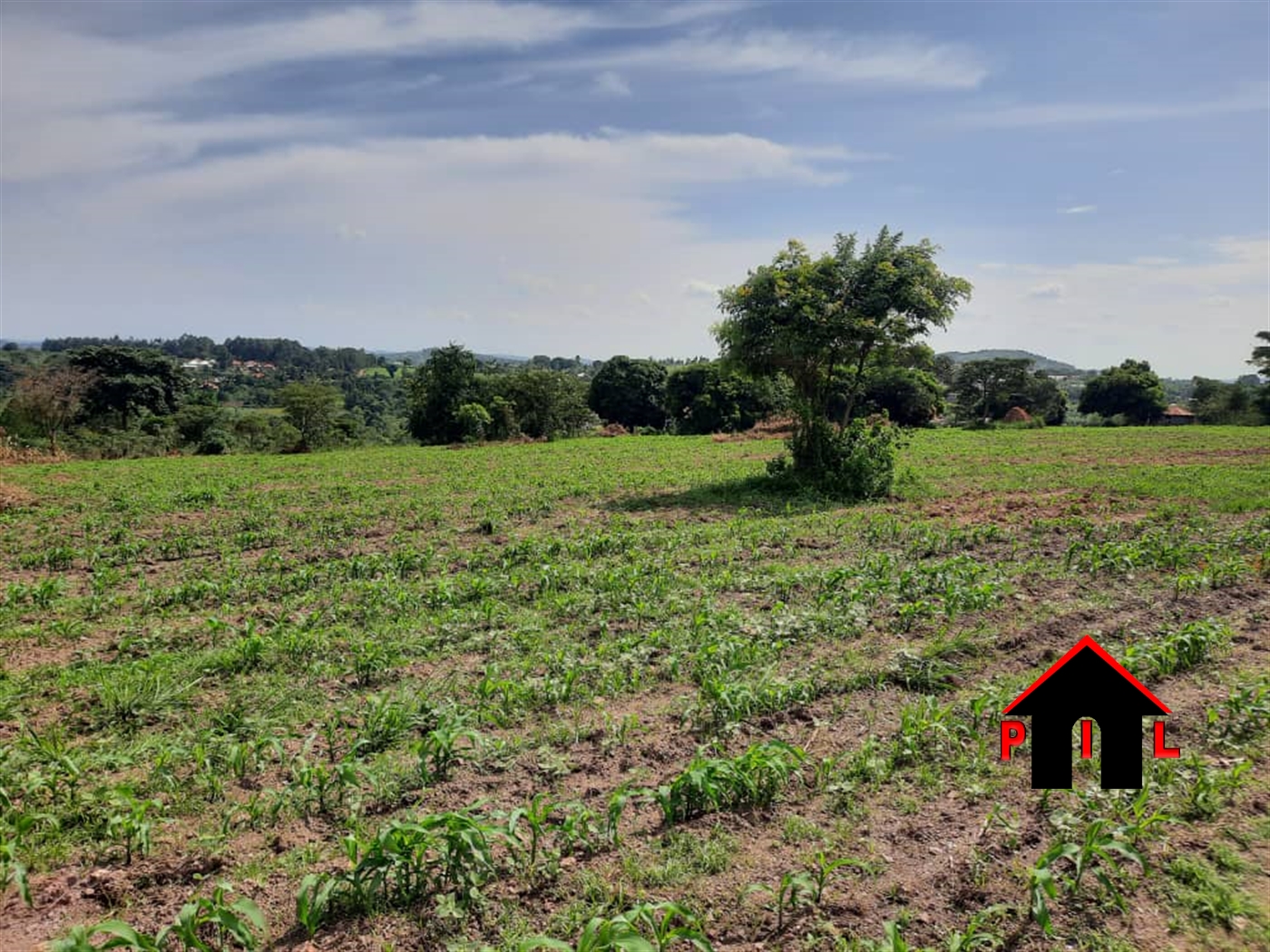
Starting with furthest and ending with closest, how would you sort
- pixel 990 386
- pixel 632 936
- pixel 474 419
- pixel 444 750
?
pixel 990 386
pixel 474 419
pixel 444 750
pixel 632 936

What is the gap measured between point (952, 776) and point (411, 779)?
329cm

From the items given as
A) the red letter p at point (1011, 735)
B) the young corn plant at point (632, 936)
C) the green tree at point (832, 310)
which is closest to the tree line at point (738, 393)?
the green tree at point (832, 310)

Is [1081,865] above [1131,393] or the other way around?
the other way around

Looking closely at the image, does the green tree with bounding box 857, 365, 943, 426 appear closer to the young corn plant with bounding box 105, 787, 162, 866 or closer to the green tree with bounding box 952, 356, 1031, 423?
the green tree with bounding box 952, 356, 1031, 423

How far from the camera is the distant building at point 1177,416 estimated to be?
5728 centimetres

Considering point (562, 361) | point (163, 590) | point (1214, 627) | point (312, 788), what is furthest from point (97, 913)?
point (562, 361)

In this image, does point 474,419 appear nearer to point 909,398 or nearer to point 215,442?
point 215,442

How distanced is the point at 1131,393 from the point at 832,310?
5946 cm

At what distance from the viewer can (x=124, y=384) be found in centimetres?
4425

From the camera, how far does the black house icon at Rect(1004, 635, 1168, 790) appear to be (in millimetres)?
3332

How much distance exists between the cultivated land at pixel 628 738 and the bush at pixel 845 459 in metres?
4.10

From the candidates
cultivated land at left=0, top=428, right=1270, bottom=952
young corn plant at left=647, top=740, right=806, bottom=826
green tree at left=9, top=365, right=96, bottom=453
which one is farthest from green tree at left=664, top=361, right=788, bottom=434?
young corn plant at left=647, top=740, right=806, bottom=826

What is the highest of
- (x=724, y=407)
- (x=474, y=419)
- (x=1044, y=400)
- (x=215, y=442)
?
(x=1044, y=400)

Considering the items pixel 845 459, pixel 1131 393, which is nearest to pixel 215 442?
pixel 845 459
